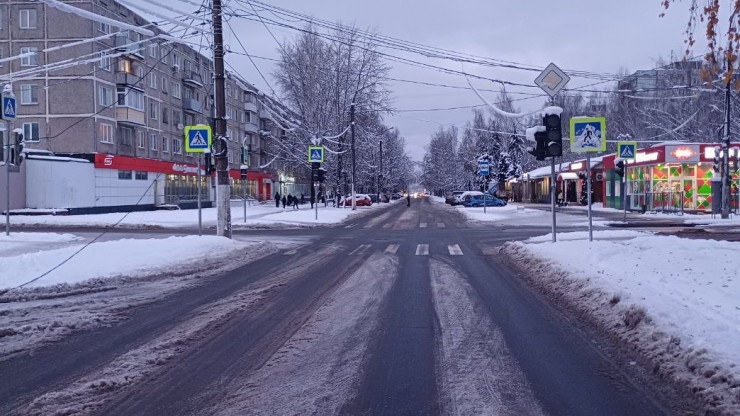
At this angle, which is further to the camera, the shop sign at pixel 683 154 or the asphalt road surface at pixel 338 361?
the shop sign at pixel 683 154

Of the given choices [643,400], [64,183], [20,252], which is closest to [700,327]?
[643,400]

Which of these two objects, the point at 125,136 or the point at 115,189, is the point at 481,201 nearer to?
the point at 125,136

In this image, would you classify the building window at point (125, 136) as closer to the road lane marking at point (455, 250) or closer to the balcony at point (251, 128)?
the balcony at point (251, 128)

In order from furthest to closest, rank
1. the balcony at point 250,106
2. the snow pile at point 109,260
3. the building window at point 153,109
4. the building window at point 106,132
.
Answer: the balcony at point 250,106, the building window at point 153,109, the building window at point 106,132, the snow pile at point 109,260

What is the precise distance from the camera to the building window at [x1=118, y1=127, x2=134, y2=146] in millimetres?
42947

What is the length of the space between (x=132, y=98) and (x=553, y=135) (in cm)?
3757

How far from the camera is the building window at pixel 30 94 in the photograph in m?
39.0

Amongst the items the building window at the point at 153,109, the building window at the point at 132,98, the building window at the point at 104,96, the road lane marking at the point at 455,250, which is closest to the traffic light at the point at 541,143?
the road lane marking at the point at 455,250

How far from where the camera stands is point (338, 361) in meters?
5.47

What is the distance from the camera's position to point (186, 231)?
2383cm

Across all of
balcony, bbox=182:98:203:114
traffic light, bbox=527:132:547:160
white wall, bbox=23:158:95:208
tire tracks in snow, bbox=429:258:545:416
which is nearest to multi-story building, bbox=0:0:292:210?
white wall, bbox=23:158:95:208

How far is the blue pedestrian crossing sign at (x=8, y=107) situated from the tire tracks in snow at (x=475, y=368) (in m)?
14.8

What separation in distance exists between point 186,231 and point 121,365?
19277 mm

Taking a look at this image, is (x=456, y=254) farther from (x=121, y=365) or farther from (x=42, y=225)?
(x=42, y=225)
